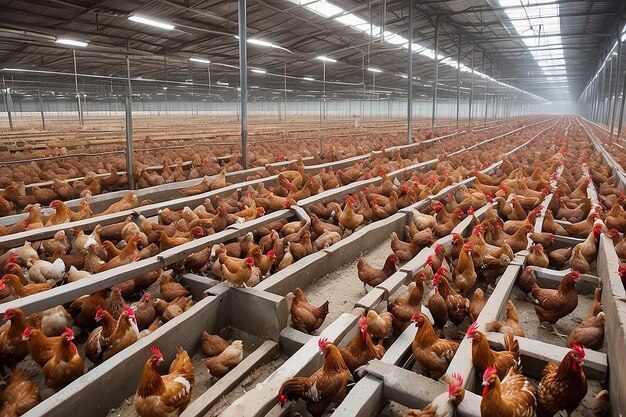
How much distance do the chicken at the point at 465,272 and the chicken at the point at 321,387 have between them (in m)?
1.96

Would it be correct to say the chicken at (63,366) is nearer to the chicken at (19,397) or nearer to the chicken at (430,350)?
the chicken at (19,397)

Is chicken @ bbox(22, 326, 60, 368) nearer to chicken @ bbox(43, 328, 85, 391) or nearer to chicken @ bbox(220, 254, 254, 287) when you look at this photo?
chicken @ bbox(43, 328, 85, 391)

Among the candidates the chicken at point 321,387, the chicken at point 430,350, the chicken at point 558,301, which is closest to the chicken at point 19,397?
the chicken at point 321,387

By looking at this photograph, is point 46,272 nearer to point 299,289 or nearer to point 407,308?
point 299,289

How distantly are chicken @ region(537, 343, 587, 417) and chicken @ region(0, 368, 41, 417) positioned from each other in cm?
313

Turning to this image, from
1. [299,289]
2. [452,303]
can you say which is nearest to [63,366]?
[299,289]

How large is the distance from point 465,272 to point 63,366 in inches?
139

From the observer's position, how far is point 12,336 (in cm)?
271

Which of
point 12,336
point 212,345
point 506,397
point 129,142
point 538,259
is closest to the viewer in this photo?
point 506,397

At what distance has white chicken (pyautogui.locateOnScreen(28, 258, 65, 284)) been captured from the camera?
3670 mm

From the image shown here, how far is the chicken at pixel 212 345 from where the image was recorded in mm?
3141

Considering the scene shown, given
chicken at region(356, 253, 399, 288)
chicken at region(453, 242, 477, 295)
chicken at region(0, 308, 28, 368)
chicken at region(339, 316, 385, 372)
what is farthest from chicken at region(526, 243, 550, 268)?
chicken at region(0, 308, 28, 368)

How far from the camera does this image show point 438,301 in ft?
11.0

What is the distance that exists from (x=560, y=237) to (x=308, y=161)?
6258mm
